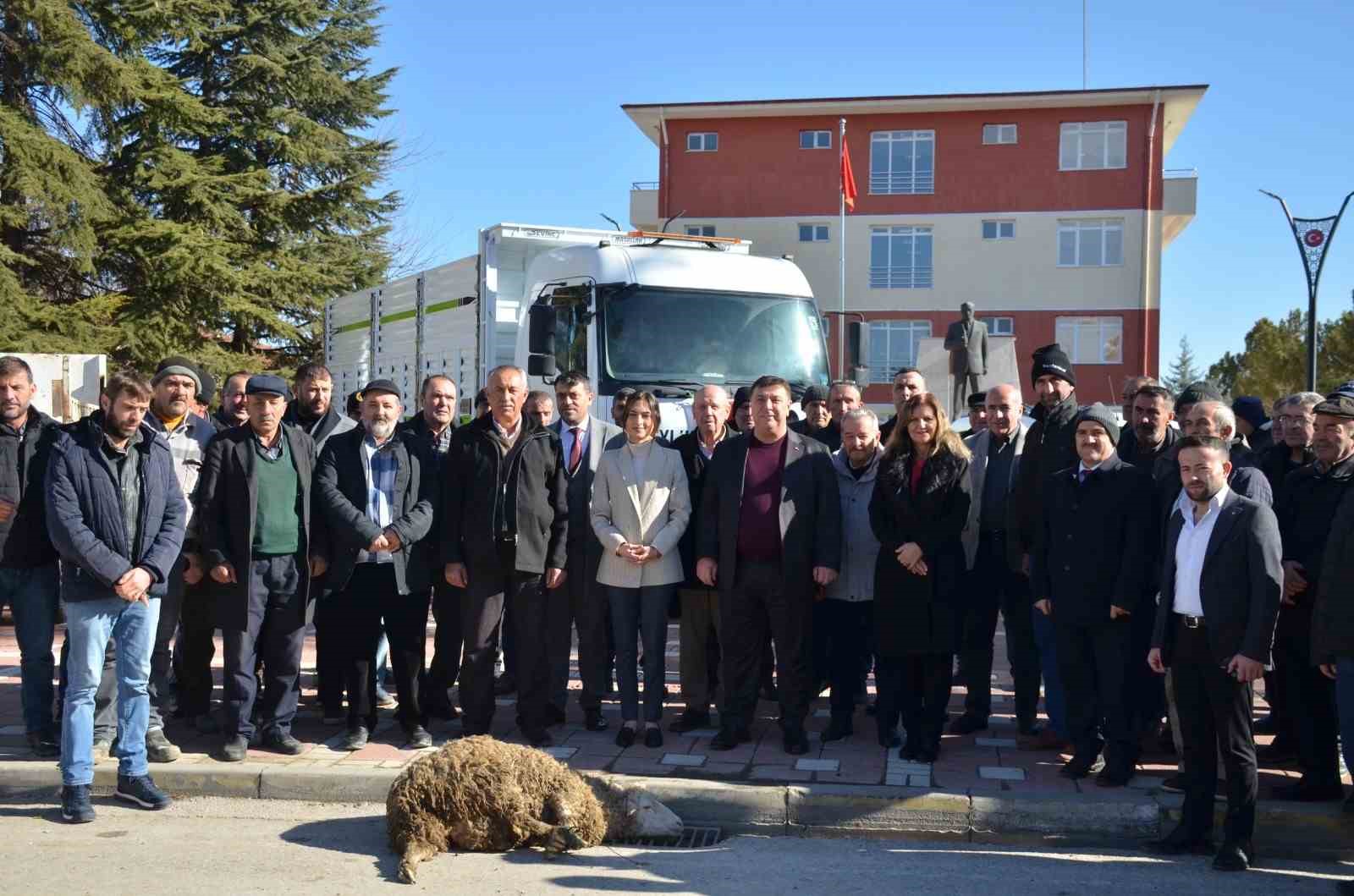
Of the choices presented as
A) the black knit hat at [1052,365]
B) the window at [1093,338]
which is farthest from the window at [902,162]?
the black knit hat at [1052,365]

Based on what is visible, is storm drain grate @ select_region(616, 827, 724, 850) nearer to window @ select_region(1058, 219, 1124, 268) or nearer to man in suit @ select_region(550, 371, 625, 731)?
man in suit @ select_region(550, 371, 625, 731)

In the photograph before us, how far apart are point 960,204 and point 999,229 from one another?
1.41 m

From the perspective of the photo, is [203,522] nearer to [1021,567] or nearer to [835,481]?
[835,481]

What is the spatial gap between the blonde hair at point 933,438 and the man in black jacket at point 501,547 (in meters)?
2.05

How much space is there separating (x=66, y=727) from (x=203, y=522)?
4.33ft

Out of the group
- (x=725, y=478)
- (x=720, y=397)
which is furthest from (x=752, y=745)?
(x=720, y=397)

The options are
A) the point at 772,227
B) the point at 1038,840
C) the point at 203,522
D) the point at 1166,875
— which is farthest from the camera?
the point at 772,227

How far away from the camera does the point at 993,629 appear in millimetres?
7652

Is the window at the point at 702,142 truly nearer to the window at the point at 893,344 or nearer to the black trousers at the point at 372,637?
the window at the point at 893,344

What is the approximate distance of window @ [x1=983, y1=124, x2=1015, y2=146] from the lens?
37.4 m

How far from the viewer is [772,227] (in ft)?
127

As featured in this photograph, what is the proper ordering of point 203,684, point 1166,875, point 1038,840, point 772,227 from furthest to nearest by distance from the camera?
point 772,227 → point 203,684 → point 1038,840 → point 1166,875

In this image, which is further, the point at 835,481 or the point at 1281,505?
the point at 835,481

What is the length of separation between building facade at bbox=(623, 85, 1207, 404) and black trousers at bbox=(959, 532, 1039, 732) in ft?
94.5
